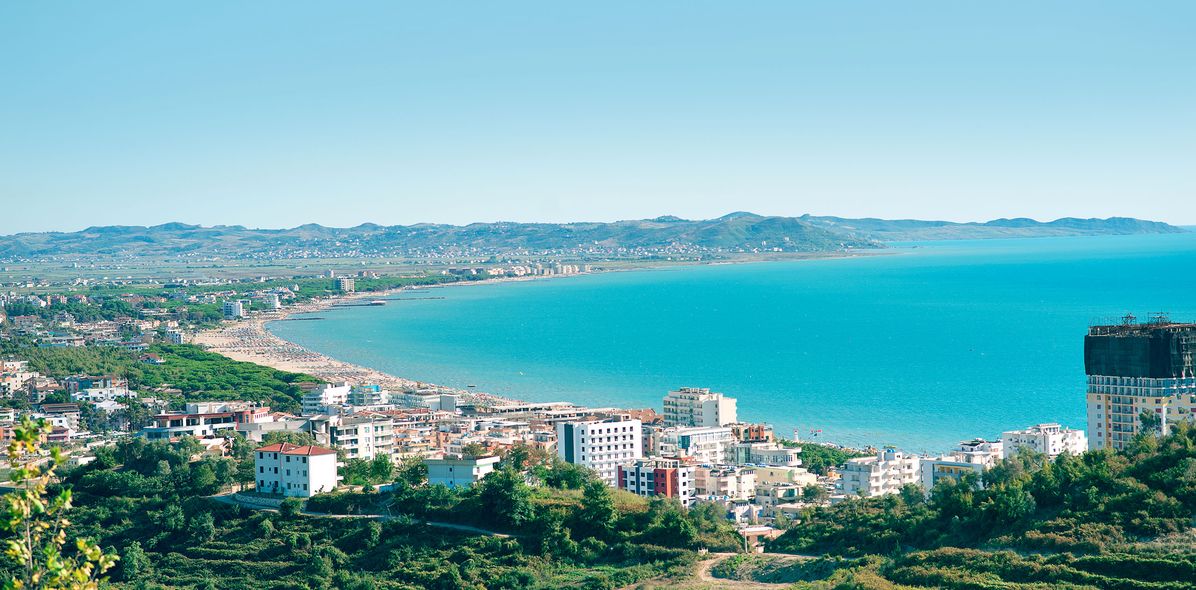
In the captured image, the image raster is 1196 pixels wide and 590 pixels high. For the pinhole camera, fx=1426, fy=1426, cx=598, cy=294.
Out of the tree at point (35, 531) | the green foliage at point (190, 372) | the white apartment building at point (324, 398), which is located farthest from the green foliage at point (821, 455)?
the tree at point (35, 531)

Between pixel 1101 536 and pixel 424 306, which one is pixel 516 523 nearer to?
pixel 1101 536

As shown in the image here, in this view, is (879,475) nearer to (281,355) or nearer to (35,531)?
(35,531)

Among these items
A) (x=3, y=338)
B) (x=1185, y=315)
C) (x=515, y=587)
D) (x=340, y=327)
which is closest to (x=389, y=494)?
(x=515, y=587)

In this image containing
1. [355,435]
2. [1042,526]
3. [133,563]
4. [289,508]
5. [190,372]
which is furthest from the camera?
[190,372]

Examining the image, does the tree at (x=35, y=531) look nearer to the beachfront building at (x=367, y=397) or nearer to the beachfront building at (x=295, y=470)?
the beachfront building at (x=295, y=470)

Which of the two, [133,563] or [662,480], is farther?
[662,480]

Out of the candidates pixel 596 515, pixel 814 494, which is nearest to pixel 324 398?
pixel 814 494
